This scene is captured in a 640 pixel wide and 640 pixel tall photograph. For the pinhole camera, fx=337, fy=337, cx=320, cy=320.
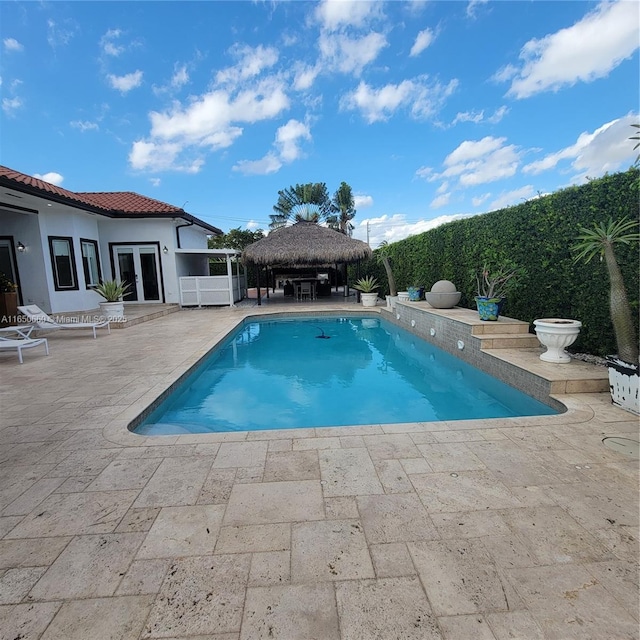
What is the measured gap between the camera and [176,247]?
45.1 ft

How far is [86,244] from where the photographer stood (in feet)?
38.8

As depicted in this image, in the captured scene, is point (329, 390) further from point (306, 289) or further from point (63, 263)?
point (306, 289)

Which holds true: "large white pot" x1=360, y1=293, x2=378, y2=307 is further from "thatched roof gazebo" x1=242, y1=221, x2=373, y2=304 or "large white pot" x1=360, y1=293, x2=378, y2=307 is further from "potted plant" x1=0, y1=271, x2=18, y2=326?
"potted plant" x1=0, y1=271, x2=18, y2=326

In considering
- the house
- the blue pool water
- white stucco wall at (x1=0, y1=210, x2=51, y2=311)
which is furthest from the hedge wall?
white stucco wall at (x1=0, y1=210, x2=51, y2=311)

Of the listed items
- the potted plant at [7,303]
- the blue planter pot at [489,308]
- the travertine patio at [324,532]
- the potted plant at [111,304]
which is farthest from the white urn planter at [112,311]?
the blue planter pot at [489,308]

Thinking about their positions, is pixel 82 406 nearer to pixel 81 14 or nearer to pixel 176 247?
pixel 81 14

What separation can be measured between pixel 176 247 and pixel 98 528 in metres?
13.3

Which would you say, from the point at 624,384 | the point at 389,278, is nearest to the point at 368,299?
the point at 389,278

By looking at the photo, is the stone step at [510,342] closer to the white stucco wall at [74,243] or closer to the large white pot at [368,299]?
the large white pot at [368,299]

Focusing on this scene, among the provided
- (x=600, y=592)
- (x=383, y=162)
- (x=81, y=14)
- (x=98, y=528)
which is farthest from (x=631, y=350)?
(x=383, y=162)

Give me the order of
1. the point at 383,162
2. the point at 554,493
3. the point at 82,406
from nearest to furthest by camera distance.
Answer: the point at 554,493, the point at 82,406, the point at 383,162

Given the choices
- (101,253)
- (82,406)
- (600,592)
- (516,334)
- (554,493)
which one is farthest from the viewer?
(101,253)

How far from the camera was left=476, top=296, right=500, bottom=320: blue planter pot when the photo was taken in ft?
Result: 20.5

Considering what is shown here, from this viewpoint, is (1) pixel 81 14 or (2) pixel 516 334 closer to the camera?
(2) pixel 516 334
